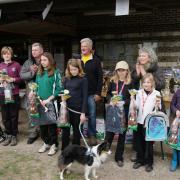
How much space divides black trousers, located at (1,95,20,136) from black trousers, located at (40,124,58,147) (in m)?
0.73

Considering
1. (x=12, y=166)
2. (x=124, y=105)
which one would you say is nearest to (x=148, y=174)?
(x=124, y=105)

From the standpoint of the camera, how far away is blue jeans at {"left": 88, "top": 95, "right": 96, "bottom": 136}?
599 cm

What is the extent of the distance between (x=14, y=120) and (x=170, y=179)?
2.94 metres

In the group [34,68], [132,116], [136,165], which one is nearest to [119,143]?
[136,165]

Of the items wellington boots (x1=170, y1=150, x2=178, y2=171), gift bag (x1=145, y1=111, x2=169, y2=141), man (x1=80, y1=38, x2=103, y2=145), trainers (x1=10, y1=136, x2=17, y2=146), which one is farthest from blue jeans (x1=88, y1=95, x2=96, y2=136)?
wellington boots (x1=170, y1=150, x2=178, y2=171)

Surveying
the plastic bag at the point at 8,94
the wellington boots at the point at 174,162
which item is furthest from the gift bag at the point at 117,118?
the plastic bag at the point at 8,94

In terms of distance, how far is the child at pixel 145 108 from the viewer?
5.19 m

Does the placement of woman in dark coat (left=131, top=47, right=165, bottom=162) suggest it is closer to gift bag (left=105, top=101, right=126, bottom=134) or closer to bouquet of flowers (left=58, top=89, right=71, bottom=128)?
gift bag (left=105, top=101, right=126, bottom=134)

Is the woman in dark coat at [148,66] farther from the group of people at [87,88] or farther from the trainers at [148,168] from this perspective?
the trainers at [148,168]

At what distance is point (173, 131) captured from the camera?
5.21 metres

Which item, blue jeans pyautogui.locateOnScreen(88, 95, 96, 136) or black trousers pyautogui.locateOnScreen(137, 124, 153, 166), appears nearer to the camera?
black trousers pyautogui.locateOnScreen(137, 124, 153, 166)

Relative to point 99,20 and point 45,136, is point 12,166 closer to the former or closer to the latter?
point 45,136

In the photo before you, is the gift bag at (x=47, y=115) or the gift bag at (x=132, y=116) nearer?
the gift bag at (x=132, y=116)

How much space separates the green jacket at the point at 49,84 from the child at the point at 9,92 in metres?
0.70
